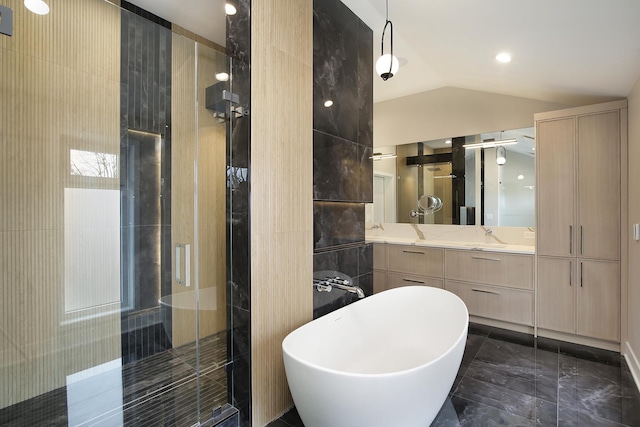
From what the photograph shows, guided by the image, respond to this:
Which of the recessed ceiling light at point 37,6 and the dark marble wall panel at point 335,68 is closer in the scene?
the recessed ceiling light at point 37,6

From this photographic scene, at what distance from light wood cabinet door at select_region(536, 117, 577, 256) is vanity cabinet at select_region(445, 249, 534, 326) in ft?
0.99

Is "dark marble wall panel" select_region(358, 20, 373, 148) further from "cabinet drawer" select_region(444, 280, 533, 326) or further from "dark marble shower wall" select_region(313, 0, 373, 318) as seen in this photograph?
"cabinet drawer" select_region(444, 280, 533, 326)

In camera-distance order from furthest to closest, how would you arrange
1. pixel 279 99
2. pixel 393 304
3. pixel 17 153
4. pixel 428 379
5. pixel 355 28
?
pixel 355 28 → pixel 393 304 → pixel 279 99 → pixel 17 153 → pixel 428 379

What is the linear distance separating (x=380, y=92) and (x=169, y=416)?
13.8 feet

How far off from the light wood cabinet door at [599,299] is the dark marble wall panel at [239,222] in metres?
3.12

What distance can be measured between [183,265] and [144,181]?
621 mm

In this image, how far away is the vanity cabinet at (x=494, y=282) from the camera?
3.14 m

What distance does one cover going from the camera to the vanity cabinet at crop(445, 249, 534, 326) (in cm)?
314

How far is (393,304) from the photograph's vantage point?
2539mm

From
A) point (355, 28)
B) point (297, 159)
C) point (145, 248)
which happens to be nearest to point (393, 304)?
point (297, 159)

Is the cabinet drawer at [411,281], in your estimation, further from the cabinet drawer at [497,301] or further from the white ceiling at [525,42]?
the white ceiling at [525,42]

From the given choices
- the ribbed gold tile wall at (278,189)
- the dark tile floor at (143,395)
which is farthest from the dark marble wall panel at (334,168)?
the dark tile floor at (143,395)

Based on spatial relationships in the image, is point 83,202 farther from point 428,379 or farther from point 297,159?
point 428,379

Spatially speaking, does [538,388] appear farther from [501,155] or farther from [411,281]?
[501,155]
